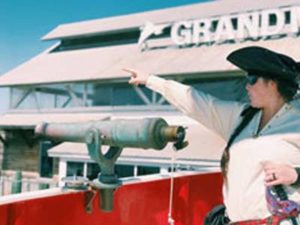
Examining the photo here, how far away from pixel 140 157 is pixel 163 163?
2.80 ft

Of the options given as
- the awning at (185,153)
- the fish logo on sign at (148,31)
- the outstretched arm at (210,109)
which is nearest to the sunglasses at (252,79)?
the outstretched arm at (210,109)

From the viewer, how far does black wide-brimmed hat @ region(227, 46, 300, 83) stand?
2.24 metres

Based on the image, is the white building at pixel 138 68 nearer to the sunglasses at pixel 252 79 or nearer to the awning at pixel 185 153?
the awning at pixel 185 153

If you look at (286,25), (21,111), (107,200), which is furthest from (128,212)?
(21,111)

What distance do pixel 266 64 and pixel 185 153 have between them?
11.6 meters

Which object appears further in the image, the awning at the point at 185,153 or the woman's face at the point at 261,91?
the awning at the point at 185,153

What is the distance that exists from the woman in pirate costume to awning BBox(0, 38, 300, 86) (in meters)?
12.2

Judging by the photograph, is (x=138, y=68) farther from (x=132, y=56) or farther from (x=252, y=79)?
(x=252, y=79)

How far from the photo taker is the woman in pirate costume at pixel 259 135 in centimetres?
217

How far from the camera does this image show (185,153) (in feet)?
45.1

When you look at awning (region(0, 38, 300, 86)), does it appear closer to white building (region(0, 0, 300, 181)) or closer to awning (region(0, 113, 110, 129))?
white building (region(0, 0, 300, 181))

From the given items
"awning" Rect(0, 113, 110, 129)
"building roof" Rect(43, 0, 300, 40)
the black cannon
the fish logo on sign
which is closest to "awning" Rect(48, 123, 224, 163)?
"awning" Rect(0, 113, 110, 129)

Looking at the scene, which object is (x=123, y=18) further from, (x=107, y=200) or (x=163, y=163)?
(x=107, y=200)

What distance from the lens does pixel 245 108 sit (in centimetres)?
239
